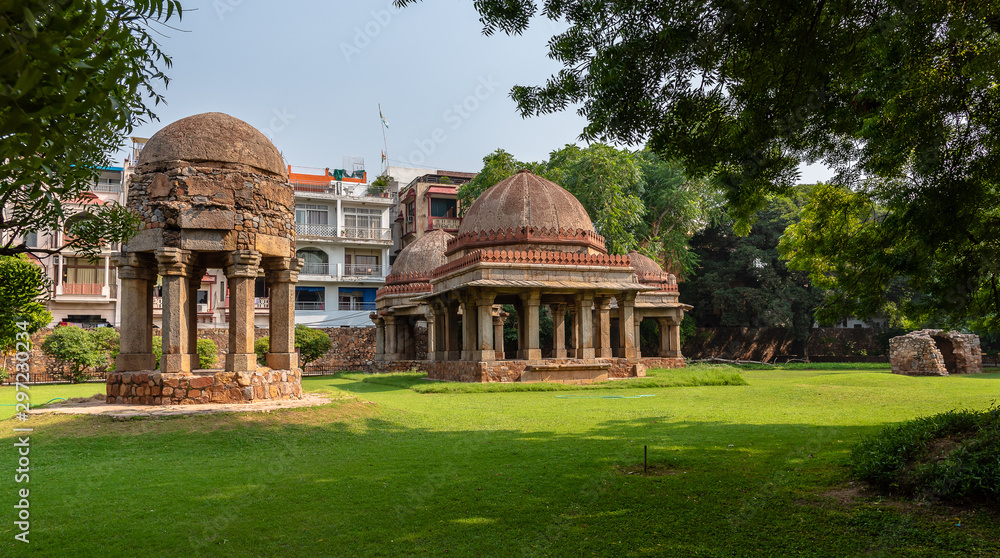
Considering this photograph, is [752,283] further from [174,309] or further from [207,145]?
[174,309]

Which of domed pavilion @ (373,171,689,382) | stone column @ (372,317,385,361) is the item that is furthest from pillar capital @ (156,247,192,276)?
stone column @ (372,317,385,361)

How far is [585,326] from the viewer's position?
68.8 feet

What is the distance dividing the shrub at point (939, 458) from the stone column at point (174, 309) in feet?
36.7

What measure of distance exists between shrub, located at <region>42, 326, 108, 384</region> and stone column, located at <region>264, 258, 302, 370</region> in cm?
1755

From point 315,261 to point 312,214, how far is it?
345 cm

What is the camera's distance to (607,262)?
2098 cm

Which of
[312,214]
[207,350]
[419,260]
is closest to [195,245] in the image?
[207,350]

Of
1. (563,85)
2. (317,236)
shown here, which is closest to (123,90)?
(563,85)

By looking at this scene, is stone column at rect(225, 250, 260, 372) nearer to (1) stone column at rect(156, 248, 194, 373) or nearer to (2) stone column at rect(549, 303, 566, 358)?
(1) stone column at rect(156, 248, 194, 373)

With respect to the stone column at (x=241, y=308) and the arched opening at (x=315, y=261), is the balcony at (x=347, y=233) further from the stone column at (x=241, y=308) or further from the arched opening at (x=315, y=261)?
the stone column at (x=241, y=308)

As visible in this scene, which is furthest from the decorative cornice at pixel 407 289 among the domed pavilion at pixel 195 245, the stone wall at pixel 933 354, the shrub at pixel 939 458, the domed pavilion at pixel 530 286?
the shrub at pixel 939 458

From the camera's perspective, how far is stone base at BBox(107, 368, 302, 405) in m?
12.1

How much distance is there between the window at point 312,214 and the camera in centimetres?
4657

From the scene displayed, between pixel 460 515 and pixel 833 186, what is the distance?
24.9ft
